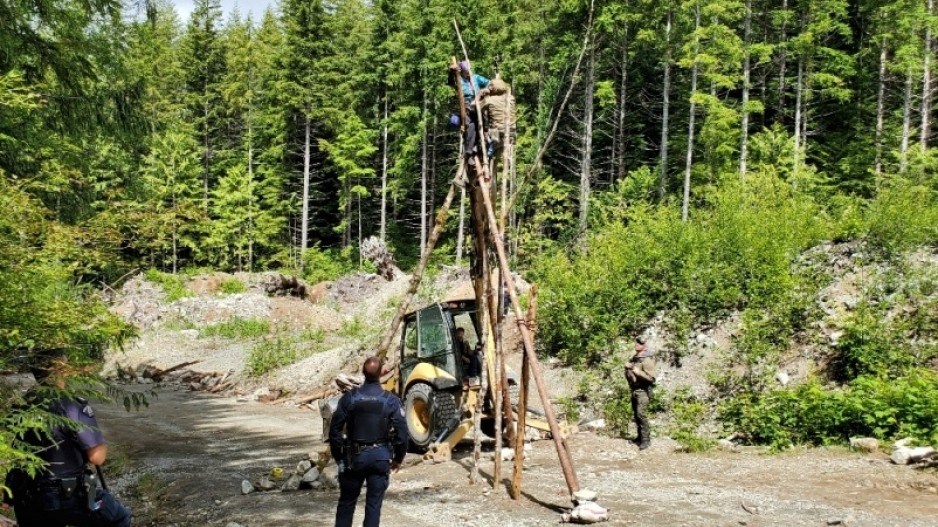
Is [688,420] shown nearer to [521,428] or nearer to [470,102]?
[521,428]

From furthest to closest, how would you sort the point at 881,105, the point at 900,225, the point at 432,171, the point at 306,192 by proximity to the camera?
the point at 306,192, the point at 432,171, the point at 881,105, the point at 900,225

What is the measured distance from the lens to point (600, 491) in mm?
7879

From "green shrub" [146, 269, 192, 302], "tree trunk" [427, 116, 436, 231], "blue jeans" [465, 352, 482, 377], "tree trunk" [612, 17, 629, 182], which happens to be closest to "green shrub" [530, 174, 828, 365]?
"blue jeans" [465, 352, 482, 377]

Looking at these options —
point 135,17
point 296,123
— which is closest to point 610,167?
point 296,123

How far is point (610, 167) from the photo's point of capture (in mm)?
40312

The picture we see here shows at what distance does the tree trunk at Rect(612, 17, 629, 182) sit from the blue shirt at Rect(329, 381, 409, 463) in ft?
93.5

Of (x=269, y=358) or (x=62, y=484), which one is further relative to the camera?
(x=269, y=358)

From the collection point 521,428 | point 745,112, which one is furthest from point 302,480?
point 745,112

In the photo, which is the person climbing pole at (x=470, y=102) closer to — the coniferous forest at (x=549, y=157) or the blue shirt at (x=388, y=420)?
the coniferous forest at (x=549, y=157)

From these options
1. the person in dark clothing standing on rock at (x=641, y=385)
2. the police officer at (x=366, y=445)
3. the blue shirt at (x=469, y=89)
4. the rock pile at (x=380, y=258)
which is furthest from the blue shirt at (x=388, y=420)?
the rock pile at (x=380, y=258)

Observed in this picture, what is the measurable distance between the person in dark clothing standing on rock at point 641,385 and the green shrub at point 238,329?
1927cm

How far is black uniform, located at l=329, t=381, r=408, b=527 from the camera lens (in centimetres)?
561

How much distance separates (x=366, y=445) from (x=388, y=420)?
289mm

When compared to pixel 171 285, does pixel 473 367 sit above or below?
above
